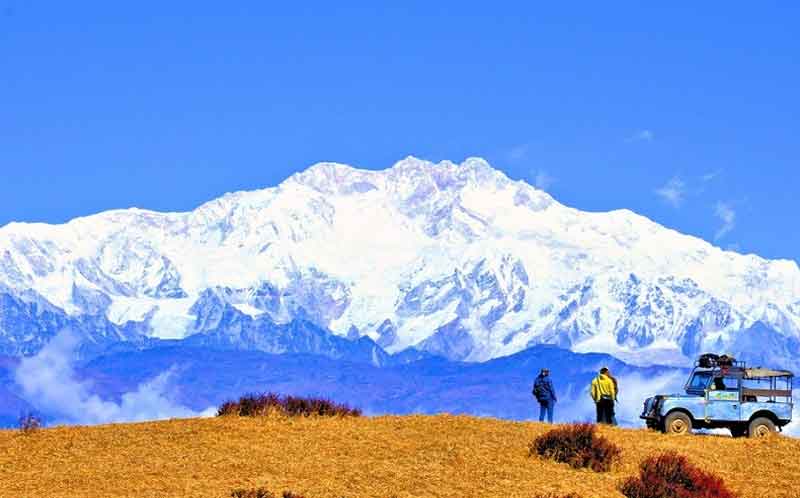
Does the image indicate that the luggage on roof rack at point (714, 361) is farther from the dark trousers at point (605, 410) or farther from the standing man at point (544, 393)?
the standing man at point (544, 393)

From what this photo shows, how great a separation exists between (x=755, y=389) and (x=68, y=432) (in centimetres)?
1748

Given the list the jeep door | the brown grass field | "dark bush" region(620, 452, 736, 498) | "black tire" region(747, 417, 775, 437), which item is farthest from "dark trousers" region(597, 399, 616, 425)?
"dark bush" region(620, 452, 736, 498)

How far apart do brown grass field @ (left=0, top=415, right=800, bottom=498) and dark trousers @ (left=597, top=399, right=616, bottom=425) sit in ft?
13.1

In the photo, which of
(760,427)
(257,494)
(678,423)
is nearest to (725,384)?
(760,427)

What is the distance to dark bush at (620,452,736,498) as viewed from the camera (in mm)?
34125

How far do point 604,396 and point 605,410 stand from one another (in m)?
0.49

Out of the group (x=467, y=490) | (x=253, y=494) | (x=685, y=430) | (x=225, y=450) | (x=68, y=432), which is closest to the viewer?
(x=253, y=494)

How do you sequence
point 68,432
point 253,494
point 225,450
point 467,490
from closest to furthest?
point 253,494 < point 467,490 < point 225,450 < point 68,432

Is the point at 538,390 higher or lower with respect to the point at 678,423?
higher

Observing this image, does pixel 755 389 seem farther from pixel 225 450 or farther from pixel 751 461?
pixel 225 450

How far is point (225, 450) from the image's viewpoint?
36.9 meters

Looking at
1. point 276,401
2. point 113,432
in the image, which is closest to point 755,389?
point 276,401

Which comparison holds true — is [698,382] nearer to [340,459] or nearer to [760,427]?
[760,427]

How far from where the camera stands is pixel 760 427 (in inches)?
1710
